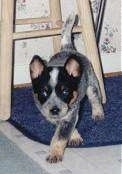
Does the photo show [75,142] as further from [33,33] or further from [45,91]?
[33,33]

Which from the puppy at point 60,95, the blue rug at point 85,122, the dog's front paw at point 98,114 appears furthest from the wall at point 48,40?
the puppy at point 60,95

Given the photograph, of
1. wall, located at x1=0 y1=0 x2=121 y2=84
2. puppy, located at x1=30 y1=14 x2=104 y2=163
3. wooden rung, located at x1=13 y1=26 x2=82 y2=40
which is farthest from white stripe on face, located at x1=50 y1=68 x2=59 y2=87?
wall, located at x1=0 y1=0 x2=121 y2=84

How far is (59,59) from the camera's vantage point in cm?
168

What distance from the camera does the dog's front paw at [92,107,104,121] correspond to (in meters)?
1.81

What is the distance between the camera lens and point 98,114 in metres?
1.82

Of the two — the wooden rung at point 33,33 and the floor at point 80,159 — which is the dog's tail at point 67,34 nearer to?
the wooden rung at point 33,33

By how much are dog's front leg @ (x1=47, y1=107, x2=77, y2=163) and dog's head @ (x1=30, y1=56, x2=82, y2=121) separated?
0.10 feet

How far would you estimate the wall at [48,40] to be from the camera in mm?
2234

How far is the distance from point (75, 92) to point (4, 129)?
36 cm

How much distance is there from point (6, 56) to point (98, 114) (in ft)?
1.34

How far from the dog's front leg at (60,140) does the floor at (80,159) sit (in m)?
0.02

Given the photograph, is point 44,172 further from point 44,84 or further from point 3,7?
point 3,7

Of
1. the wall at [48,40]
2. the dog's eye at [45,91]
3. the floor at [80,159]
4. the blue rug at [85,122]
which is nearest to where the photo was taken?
the floor at [80,159]

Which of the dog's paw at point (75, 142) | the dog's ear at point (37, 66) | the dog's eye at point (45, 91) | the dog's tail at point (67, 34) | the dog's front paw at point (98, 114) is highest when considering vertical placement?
the dog's tail at point (67, 34)
